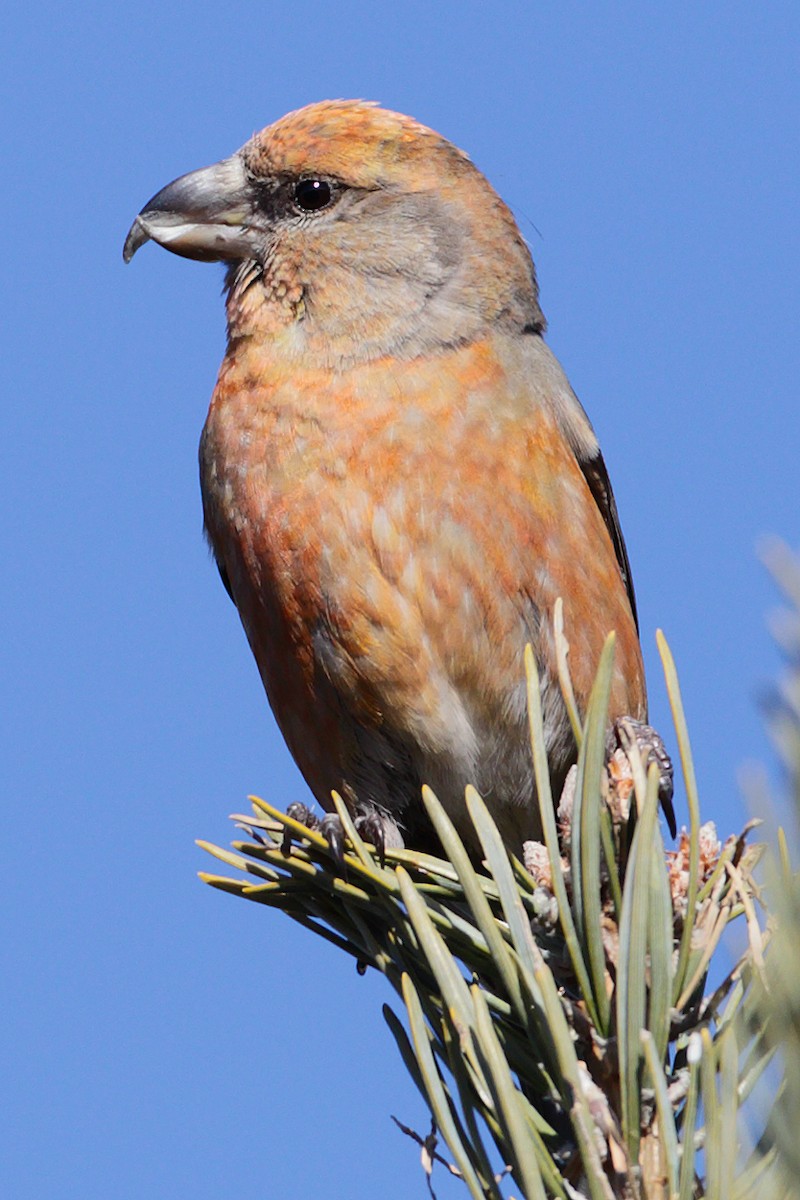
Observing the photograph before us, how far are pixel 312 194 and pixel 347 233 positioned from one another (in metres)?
0.14

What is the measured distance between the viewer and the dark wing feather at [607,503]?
371 centimetres

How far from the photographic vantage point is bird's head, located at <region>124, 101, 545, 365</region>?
3510 millimetres

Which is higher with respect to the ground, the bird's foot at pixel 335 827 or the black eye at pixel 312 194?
the black eye at pixel 312 194

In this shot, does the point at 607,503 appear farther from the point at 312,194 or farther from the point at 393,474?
the point at 312,194

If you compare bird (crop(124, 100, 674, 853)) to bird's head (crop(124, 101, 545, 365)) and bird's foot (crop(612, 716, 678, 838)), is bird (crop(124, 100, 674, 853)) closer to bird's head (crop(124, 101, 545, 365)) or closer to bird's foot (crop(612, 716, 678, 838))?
bird's head (crop(124, 101, 545, 365))

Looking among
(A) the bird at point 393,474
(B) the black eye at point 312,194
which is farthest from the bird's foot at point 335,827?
(B) the black eye at point 312,194

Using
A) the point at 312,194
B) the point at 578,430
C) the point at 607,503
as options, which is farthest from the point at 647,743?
the point at 312,194

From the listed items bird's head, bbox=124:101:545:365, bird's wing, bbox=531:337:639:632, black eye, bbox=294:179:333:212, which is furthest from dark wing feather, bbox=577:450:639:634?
black eye, bbox=294:179:333:212

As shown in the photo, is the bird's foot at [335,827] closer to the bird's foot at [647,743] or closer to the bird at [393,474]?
the bird at [393,474]

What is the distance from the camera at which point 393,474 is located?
3084 millimetres

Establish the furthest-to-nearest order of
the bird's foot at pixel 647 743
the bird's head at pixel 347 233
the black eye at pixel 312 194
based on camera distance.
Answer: the black eye at pixel 312 194 → the bird's head at pixel 347 233 → the bird's foot at pixel 647 743

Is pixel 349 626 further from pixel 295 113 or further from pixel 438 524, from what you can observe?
pixel 295 113

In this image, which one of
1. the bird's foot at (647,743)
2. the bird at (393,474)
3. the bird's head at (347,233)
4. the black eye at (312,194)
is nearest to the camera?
the bird's foot at (647,743)

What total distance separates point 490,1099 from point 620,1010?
189 mm
